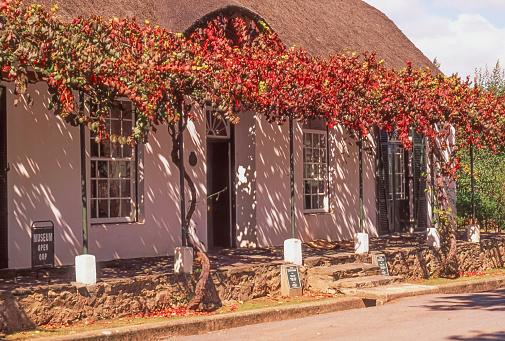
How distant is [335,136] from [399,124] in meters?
3.27

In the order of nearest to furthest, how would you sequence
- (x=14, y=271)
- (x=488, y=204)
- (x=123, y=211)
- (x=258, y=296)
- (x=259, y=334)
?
1. (x=259, y=334)
2. (x=14, y=271)
3. (x=258, y=296)
4. (x=123, y=211)
5. (x=488, y=204)

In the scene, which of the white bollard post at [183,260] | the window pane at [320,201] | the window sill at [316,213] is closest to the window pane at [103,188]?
the white bollard post at [183,260]

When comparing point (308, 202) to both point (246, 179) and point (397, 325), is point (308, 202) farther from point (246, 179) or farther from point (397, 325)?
point (397, 325)

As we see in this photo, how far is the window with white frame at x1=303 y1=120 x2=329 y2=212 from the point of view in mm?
Answer: 16453

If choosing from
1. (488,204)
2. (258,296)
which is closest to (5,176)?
(258,296)

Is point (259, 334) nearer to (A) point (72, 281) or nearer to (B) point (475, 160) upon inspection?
(A) point (72, 281)

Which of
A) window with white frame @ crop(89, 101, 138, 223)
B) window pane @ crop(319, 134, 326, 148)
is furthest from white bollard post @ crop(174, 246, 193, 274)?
window pane @ crop(319, 134, 326, 148)

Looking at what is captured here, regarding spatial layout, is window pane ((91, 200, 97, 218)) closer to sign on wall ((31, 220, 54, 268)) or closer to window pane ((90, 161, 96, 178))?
window pane ((90, 161, 96, 178))

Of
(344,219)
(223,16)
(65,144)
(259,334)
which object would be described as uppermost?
(223,16)

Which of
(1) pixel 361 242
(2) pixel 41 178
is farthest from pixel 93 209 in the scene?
(1) pixel 361 242

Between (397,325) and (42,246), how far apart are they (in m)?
4.81

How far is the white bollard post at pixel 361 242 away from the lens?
13461 millimetres

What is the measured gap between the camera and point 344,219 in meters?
17.2

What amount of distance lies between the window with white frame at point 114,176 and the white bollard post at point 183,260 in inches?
93.1
